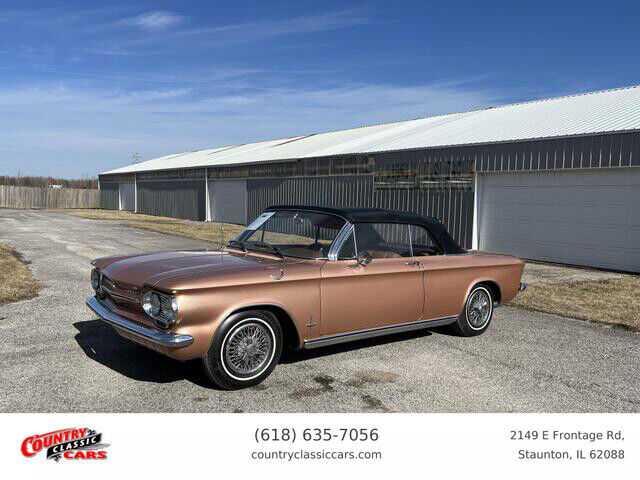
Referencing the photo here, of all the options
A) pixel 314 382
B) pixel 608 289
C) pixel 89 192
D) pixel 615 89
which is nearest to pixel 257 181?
pixel 615 89

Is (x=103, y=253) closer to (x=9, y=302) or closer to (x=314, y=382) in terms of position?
(x=9, y=302)

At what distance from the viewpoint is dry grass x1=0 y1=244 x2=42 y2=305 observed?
26.8 feet

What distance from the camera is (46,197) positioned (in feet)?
158

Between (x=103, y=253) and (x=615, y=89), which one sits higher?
(x=615, y=89)

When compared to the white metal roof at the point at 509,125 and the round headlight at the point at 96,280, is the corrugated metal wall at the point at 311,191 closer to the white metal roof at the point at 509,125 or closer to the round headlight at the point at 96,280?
the white metal roof at the point at 509,125

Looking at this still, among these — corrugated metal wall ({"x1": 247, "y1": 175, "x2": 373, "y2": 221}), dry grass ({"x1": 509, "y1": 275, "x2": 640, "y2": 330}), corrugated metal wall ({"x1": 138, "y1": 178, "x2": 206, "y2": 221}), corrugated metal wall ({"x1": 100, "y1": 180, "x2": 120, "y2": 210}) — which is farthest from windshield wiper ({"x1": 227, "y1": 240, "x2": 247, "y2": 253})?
corrugated metal wall ({"x1": 100, "y1": 180, "x2": 120, "y2": 210})

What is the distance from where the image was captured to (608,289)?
33.4 ft

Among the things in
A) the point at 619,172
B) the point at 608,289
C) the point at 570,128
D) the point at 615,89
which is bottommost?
the point at 608,289

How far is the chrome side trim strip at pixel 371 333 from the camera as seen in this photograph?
5.02m

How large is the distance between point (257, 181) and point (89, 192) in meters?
29.5

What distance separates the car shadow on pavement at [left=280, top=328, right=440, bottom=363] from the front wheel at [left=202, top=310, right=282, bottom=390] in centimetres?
72

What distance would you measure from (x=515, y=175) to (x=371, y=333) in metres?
10.8

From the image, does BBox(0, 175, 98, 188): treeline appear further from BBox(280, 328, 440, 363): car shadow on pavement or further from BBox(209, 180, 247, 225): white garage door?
BBox(280, 328, 440, 363): car shadow on pavement
